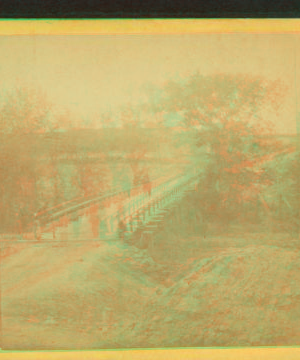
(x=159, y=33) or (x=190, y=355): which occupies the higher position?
(x=159, y=33)

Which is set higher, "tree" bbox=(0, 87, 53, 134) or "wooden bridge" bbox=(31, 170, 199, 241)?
"tree" bbox=(0, 87, 53, 134)

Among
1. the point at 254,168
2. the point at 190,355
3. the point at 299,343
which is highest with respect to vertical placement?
the point at 254,168

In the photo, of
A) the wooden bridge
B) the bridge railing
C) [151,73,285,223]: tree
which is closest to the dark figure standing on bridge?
the wooden bridge

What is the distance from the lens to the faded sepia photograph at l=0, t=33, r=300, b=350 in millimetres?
2260

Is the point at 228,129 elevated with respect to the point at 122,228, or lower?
elevated

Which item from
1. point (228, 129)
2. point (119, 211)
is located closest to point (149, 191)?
point (119, 211)

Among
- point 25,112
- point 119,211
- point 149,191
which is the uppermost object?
point 25,112

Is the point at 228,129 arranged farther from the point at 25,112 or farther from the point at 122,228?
the point at 25,112

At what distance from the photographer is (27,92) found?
2293 millimetres

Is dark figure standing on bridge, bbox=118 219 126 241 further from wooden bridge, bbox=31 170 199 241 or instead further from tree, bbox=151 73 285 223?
tree, bbox=151 73 285 223

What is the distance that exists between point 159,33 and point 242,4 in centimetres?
74

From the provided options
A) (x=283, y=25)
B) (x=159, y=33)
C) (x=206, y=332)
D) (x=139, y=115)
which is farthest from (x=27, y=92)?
(x=206, y=332)

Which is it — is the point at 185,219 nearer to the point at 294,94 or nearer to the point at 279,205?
the point at 279,205

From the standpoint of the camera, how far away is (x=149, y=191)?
231 centimetres
